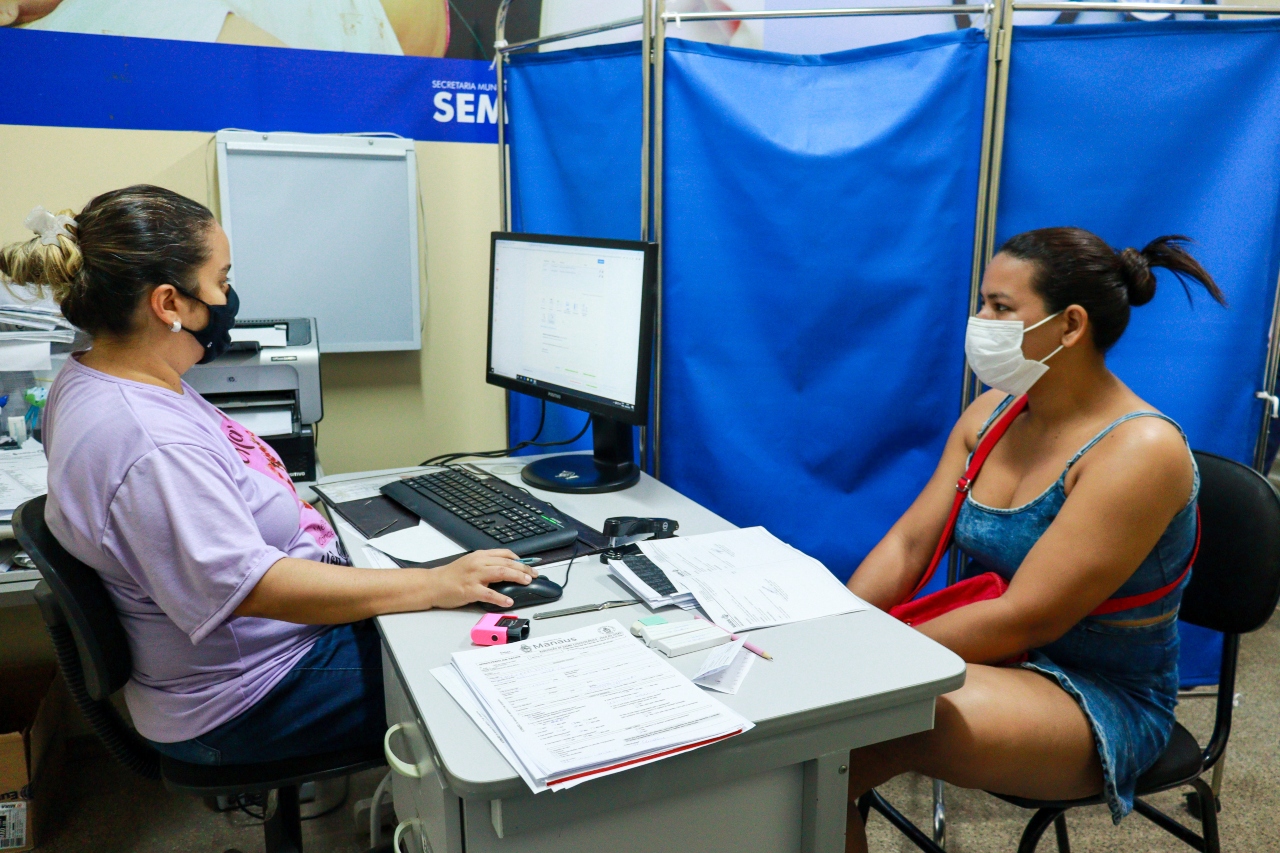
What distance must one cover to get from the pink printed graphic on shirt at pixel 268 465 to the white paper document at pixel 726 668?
2.32 feet

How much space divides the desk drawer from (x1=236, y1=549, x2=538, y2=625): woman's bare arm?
10 centimetres

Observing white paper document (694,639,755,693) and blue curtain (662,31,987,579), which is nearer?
white paper document (694,639,755,693)

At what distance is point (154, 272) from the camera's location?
129cm

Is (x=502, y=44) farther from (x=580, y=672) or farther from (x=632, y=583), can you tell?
(x=580, y=672)

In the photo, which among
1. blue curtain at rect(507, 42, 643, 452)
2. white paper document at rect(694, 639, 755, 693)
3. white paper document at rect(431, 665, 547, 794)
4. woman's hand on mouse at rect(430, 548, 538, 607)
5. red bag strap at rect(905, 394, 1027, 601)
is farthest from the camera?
blue curtain at rect(507, 42, 643, 452)

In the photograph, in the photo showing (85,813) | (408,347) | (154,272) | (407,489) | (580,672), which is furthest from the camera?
(408,347)

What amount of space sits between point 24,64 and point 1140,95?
8.24 feet

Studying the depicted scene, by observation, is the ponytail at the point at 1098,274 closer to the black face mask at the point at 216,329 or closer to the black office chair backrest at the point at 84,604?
the black face mask at the point at 216,329

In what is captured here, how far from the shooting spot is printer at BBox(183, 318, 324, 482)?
199cm

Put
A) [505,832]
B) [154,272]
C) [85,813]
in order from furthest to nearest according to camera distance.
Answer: [85,813] < [154,272] < [505,832]

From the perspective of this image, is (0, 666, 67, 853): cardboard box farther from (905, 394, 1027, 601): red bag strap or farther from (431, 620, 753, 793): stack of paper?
(905, 394, 1027, 601): red bag strap

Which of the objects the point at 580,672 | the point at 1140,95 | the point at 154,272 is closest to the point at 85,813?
the point at 154,272

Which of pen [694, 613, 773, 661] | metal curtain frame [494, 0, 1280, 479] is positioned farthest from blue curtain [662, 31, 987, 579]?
pen [694, 613, 773, 661]

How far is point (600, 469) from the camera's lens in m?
2.03
